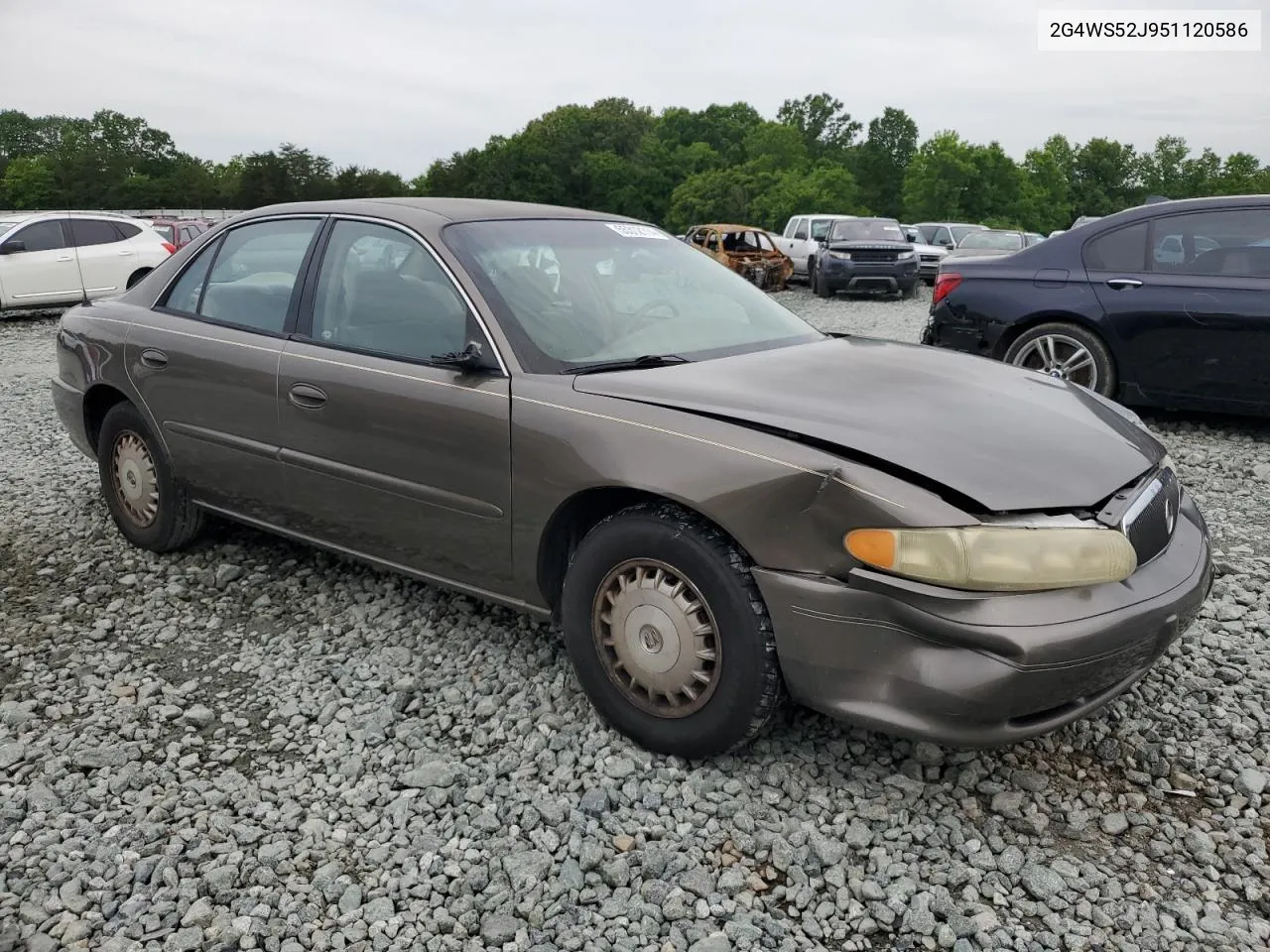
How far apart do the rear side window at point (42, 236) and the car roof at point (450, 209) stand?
12.7m

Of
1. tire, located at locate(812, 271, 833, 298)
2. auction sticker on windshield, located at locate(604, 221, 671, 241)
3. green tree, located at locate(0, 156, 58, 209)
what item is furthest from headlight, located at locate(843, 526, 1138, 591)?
green tree, located at locate(0, 156, 58, 209)

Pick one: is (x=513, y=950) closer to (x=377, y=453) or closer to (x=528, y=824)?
(x=528, y=824)

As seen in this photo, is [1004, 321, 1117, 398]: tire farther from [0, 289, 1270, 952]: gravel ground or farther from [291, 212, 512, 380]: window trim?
[291, 212, 512, 380]: window trim

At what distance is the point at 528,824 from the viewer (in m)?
2.59

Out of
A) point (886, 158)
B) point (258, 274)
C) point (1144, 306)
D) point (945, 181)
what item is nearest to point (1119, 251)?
point (1144, 306)

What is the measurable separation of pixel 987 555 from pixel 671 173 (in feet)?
260

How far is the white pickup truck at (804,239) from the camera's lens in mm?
21641

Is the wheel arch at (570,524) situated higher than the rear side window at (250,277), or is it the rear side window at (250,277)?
the rear side window at (250,277)

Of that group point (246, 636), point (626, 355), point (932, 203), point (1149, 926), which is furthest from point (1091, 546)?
point (932, 203)

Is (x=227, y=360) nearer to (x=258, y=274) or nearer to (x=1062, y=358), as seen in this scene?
(x=258, y=274)

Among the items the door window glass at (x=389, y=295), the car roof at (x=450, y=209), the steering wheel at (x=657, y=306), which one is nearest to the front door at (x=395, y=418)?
the door window glass at (x=389, y=295)

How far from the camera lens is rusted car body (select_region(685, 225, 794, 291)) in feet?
65.0

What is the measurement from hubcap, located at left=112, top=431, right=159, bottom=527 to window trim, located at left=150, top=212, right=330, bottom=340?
24.2 inches

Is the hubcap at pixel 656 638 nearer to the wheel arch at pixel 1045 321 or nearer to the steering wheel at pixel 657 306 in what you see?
the steering wheel at pixel 657 306
